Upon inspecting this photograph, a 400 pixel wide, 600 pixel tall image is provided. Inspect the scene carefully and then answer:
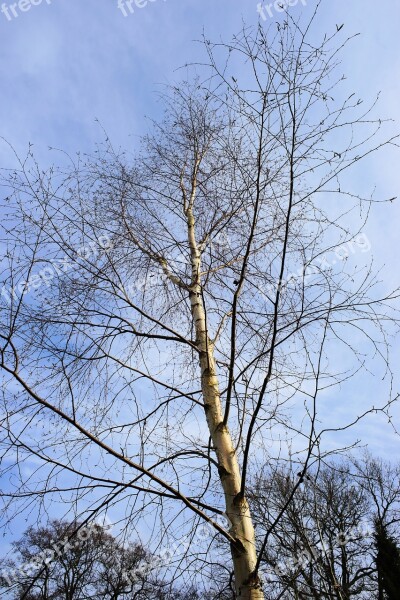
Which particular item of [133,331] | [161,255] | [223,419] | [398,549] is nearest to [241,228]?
[161,255]

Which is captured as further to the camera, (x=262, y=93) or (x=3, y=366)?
(x=262, y=93)

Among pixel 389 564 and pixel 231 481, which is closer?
pixel 231 481

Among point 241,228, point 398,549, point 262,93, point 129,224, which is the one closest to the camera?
→ point 262,93

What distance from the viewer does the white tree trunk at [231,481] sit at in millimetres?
2203

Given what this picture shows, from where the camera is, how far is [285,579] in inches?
109

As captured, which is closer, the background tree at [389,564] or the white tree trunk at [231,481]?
the white tree trunk at [231,481]

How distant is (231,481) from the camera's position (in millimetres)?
2566

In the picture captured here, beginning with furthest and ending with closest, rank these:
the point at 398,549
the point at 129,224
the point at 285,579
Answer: the point at 398,549 → the point at 129,224 → the point at 285,579

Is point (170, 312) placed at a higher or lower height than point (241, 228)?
lower

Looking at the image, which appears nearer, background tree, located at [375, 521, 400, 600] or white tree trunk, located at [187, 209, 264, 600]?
white tree trunk, located at [187, 209, 264, 600]

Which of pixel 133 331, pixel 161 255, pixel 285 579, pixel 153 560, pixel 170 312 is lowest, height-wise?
pixel 285 579

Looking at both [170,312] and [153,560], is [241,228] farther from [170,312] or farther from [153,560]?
[153,560]

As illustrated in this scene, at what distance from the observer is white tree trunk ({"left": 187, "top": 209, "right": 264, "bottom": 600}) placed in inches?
86.7

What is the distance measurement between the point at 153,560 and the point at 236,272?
2.32 m
